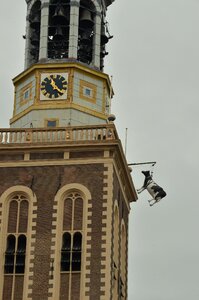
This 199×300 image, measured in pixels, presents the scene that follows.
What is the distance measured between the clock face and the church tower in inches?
1.6

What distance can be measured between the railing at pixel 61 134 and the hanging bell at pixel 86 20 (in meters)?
6.08

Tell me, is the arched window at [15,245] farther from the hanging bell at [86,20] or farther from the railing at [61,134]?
the hanging bell at [86,20]

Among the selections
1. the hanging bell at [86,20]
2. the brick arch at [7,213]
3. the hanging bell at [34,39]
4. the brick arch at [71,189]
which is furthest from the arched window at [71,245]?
the hanging bell at [86,20]

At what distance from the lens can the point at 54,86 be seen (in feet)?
151

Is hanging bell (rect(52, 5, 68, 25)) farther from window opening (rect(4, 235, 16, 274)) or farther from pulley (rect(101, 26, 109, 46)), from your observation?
window opening (rect(4, 235, 16, 274))

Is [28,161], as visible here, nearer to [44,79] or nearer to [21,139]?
[21,139]

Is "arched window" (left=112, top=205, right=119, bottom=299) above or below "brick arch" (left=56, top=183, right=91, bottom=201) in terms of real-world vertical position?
below

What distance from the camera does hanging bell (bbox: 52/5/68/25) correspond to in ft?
155

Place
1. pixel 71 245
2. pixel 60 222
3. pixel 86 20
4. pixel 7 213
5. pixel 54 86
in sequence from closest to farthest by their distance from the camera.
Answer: pixel 71 245
pixel 60 222
pixel 7 213
pixel 54 86
pixel 86 20

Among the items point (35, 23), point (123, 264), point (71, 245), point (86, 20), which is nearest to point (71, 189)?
point (71, 245)

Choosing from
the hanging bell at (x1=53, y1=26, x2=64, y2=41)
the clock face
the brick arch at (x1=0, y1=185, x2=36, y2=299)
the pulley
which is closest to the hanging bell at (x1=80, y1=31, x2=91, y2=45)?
the pulley

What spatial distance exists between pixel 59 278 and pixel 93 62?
10260mm

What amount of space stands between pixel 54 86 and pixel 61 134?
2.89 meters

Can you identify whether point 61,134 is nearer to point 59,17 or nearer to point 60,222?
point 60,222
